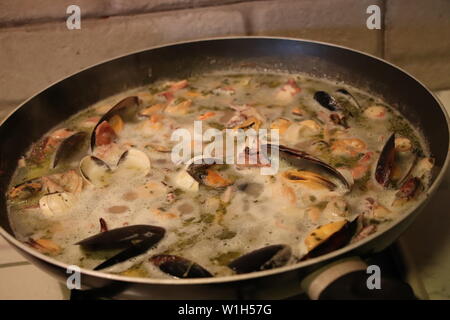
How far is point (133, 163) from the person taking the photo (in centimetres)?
133

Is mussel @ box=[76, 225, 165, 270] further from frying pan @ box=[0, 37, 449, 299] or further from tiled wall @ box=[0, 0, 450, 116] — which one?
tiled wall @ box=[0, 0, 450, 116]

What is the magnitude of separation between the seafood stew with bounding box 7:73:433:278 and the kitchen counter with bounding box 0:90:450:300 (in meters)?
0.18

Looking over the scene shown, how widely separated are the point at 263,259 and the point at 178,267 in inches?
7.0

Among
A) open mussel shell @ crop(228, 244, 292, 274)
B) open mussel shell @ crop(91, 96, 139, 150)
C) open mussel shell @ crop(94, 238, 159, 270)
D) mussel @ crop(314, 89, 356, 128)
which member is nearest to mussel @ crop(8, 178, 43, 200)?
open mussel shell @ crop(91, 96, 139, 150)

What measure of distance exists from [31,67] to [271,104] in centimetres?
94

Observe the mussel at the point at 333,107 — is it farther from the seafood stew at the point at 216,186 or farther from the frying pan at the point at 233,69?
the frying pan at the point at 233,69

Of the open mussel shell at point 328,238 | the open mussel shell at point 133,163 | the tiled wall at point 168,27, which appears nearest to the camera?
the open mussel shell at point 328,238

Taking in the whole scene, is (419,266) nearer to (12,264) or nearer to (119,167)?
(119,167)

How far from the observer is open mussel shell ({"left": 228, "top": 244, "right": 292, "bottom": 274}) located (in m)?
0.94

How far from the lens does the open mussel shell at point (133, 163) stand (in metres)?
1.31

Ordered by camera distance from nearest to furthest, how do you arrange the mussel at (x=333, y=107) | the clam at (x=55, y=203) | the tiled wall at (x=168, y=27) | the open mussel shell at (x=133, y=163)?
1. the clam at (x=55, y=203)
2. the open mussel shell at (x=133, y=163)
3. the mussel at (x=333, y=107)
4. the tiled wall at (x=168, y=27)

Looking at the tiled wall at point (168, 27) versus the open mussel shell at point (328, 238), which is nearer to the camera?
the open mussel shell at point (328, 238)

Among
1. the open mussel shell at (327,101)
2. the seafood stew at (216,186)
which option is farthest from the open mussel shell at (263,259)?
the open mussel shell at (327,101)
